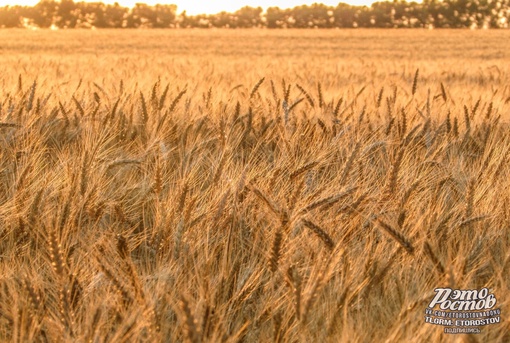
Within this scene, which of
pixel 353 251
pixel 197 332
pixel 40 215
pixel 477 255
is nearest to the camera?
pixel 197 332

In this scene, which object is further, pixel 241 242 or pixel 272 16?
pixel 272 16

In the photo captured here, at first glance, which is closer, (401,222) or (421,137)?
(401,222)

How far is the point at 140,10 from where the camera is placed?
4191 centimetres

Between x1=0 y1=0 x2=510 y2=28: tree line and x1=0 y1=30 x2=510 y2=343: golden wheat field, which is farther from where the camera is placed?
x1=0 y1=0 x2=510 y2=28: tree line

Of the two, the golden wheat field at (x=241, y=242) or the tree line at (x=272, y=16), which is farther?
the tree line at (x=272, y=16)

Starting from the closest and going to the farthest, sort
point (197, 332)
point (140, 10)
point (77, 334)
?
point (197, 332) < point (77, 334) < point (140, 10)

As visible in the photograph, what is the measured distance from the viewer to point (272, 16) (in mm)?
42562

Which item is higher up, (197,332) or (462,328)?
A: (197,332)

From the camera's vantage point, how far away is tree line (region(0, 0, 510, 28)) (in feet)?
134

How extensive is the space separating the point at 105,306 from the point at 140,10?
43369mm

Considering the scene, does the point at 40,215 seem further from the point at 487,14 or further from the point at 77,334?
the point at 487,14

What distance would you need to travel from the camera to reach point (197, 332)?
2.56 feet

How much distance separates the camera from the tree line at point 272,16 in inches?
1606

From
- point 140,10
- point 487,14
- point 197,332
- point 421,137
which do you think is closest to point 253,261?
point 197,332
